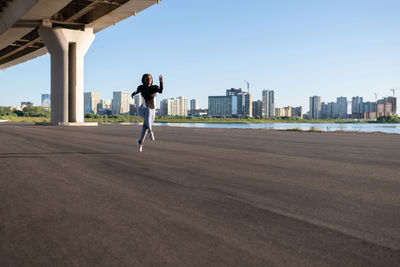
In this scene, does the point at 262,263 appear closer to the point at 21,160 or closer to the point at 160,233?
the point at 160,233

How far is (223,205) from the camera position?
417 centimetres

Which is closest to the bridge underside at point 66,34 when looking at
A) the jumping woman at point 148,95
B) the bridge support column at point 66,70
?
the bridge support column at point 66,70

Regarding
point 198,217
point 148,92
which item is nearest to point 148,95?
point 148,92

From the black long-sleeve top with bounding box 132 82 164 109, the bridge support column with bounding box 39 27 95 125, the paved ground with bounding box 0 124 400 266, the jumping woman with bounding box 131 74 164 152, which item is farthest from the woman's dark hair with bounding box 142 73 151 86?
the bridge support column with bounding box 39 27 95 125

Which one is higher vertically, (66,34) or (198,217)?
(66,34)

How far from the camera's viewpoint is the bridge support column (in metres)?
37.0

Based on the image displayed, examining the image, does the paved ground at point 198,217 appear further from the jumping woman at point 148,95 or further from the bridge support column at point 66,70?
the bridge support column at point 66,70

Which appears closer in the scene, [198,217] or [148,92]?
[198,217]

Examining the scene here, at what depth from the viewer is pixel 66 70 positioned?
123 feet

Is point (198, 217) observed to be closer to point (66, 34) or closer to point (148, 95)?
point (148, 95)

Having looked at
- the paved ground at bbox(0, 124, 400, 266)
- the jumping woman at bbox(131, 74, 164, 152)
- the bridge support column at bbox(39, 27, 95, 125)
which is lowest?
the paved ground at bbox(0, 124, 400, 266)

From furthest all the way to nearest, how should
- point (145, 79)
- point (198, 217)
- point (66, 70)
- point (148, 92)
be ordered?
1. point (66, 70)
2. point (145, 79)
3. point (148, 92)
4. point (198, 217)

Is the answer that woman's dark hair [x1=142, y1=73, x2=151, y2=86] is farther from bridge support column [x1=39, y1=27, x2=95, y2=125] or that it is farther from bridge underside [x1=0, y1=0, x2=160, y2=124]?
bridge support column [x1=39, y1=27, x2=95, y2=125]

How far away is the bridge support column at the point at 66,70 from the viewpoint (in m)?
37.0
